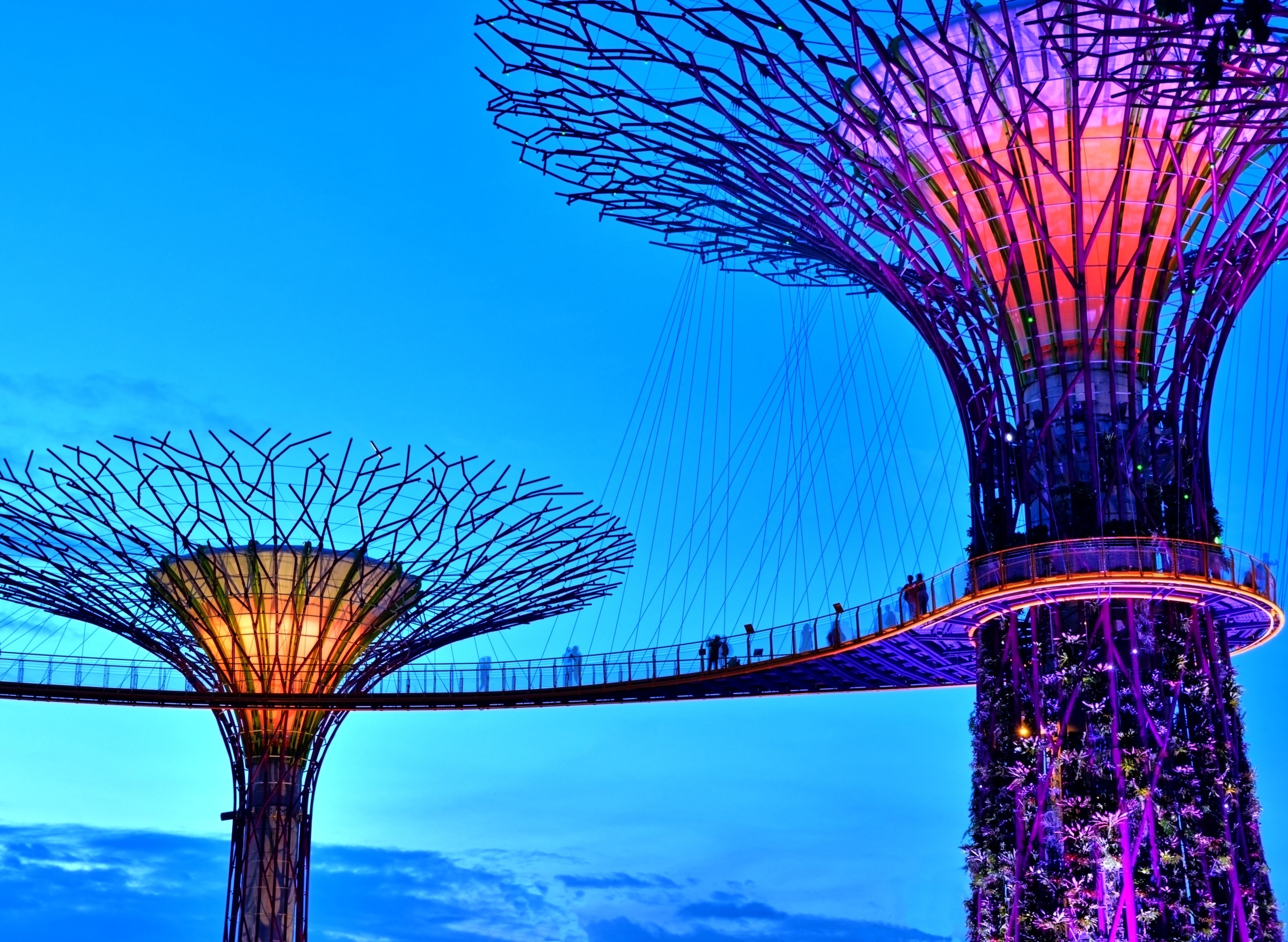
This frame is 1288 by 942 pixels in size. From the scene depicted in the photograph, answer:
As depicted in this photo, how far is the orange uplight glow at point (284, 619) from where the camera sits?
41906mm

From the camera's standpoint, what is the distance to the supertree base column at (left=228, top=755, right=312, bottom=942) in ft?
139

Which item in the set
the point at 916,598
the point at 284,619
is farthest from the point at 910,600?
the point at 284,619

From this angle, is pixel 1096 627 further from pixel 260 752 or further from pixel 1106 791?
pixel 260 752

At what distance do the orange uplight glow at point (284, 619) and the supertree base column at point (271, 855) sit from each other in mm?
870

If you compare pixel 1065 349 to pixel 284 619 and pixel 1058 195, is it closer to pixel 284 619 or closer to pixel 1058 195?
pixel 1058 195

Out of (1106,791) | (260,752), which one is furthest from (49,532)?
(1106,791)

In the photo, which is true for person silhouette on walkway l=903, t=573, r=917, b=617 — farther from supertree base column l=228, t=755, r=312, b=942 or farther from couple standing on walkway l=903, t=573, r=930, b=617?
supertree base column l=228, t=755, r=312, b=942

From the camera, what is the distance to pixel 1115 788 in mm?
27188

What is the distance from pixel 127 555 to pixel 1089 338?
2266cm

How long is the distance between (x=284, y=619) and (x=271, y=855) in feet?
20.7

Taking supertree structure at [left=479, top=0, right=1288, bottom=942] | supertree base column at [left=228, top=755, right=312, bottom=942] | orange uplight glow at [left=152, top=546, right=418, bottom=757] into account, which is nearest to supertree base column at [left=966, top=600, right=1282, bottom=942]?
supertree structure at [left=479, top=0, right=1288, bottom=942]

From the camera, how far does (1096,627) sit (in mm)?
28375

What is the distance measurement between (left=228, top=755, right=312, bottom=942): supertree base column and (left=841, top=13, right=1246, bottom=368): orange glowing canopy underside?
23.9 meters

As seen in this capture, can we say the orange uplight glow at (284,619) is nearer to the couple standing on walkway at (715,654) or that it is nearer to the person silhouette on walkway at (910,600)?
the couple standing on walkway at (715,654)
